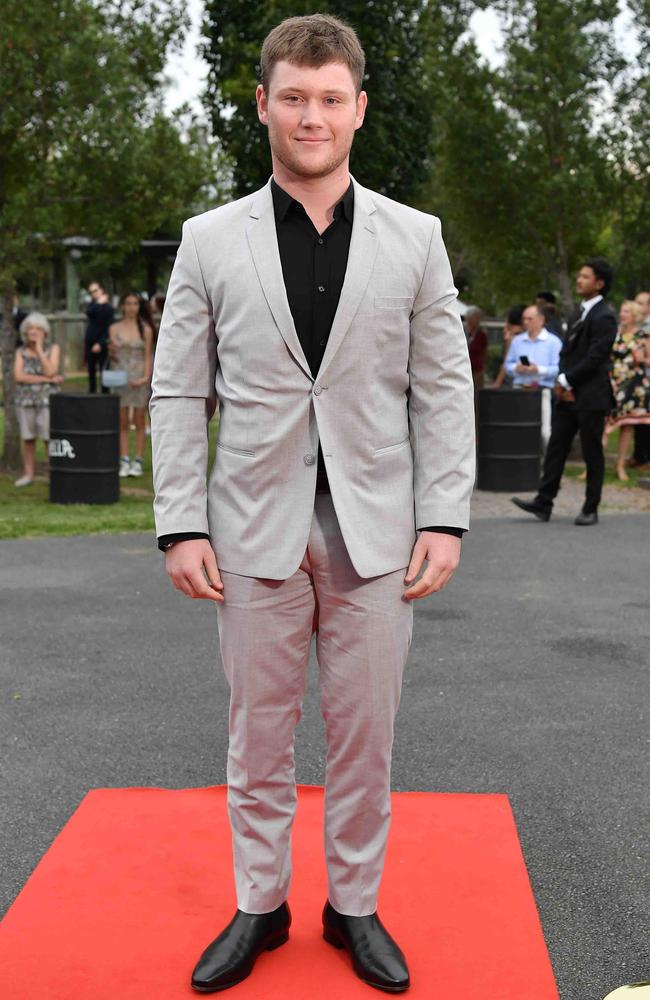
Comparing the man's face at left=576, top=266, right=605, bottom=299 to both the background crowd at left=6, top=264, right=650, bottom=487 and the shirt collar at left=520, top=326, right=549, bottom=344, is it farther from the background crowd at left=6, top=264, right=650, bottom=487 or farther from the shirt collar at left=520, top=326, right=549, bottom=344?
the shirt collar at left=520, top=326, right=549, bottom=344

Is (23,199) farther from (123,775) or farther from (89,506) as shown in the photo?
(123,775)

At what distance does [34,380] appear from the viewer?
494 inches

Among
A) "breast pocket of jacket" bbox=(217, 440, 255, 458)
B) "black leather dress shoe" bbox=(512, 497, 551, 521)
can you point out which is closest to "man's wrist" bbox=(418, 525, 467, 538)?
"breast pocket of jacket" bbox=(217, 440, 255, 458)

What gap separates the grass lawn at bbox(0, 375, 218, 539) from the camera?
396 inches

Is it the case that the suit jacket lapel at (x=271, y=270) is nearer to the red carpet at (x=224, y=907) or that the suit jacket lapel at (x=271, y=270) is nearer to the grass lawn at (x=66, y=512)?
the red carpet at (x=224, y=907)

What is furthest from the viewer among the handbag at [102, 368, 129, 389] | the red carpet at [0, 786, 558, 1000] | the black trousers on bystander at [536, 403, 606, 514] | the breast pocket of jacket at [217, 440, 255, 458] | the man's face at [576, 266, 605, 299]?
the handbag at [102, 368, 129, 389]

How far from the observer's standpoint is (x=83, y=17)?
1255cm

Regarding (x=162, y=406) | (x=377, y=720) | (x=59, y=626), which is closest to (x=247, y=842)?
(x=377, y=720)

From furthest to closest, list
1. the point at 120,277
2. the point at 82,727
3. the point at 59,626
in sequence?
the point at 120,277, the point at 59,626, the point at 82,727

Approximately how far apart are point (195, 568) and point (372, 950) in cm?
101

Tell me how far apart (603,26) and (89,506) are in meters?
9.05

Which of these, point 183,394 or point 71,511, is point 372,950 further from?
point 71,511

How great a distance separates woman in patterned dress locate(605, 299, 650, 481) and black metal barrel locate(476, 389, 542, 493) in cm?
128

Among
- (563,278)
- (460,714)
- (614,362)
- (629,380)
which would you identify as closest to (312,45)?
(460,714)
